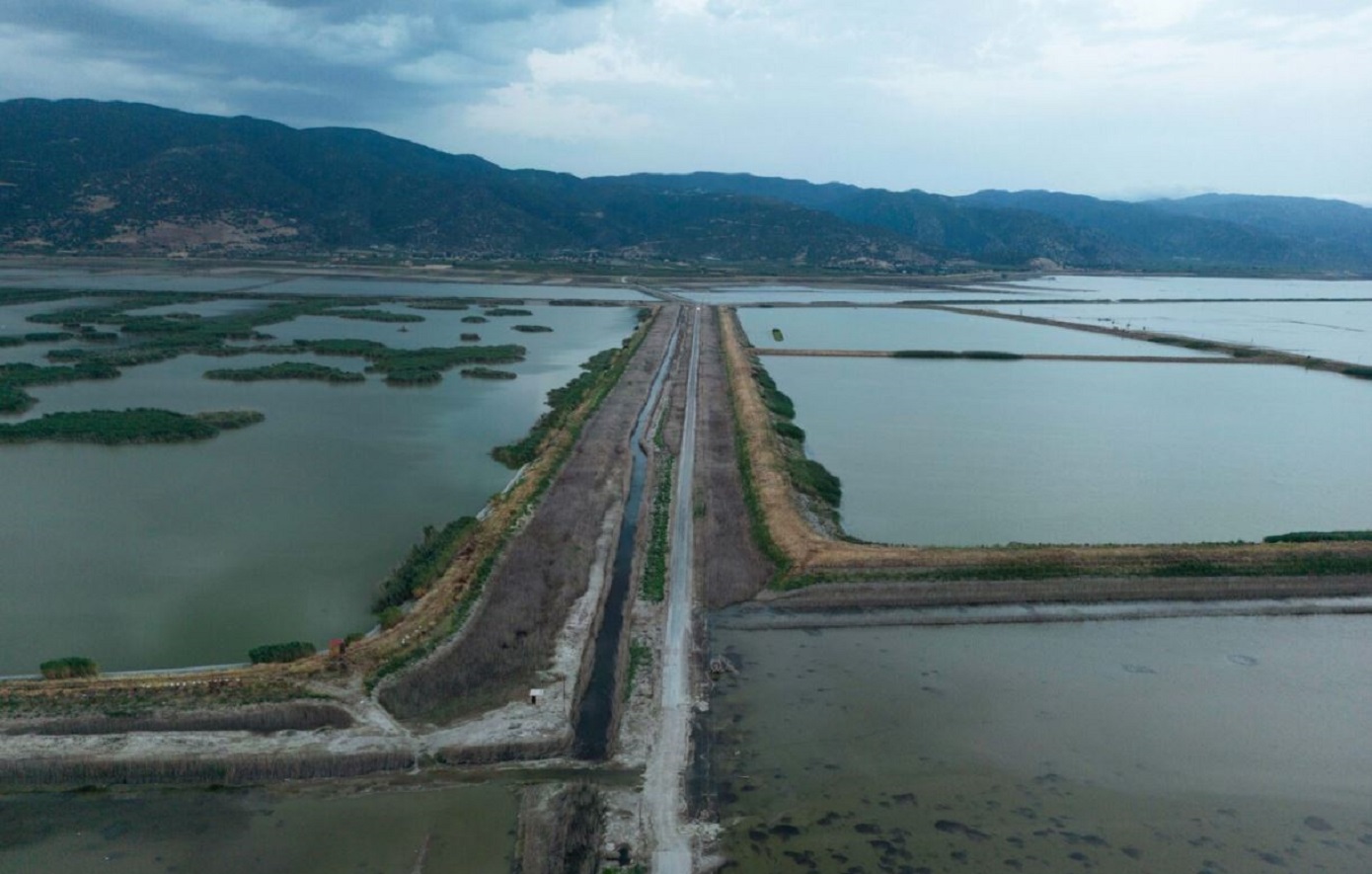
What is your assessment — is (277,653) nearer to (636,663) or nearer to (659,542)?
(636,663)

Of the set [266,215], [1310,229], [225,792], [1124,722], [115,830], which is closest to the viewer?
[115,830]

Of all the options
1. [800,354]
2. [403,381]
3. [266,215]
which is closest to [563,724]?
[403,381]

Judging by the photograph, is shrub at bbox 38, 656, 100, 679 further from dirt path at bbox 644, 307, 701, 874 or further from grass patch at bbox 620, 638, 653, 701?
dirt path at bbox 644, 307, 701, 874

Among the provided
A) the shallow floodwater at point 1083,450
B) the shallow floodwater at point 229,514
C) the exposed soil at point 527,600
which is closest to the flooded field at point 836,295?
the shallow floodwater at point 1083,450

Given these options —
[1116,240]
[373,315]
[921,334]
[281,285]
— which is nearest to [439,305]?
[373,315]

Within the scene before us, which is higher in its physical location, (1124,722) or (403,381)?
(403,381)

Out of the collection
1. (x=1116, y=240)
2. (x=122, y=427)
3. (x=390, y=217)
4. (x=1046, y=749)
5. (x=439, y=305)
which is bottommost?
(x=1046, y=749)

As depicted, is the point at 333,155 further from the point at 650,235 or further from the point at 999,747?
the point at 999,747
